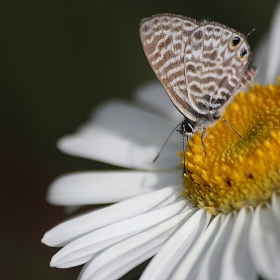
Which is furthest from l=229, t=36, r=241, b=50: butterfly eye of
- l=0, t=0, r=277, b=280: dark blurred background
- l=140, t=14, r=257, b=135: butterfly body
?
l=0, t=0, r=277, b=280: dark blurred background

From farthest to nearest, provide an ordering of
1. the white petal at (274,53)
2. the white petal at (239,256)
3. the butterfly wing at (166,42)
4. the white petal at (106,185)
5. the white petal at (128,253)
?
1. the white petal at (274,53)
2. the white petal at (106,185)
3. the butterfly wing at (166,42)
4. the white petal at (128,253)
5. the white petal at (239,256)

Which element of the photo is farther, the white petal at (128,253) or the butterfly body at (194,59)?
the butterfly body at (194,59)

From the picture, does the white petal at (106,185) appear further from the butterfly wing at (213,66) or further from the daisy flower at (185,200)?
the butterfly wing at (213,66)

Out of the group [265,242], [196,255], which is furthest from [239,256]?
[196,255]

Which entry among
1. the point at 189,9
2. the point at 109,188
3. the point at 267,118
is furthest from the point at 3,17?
the point at 267,118

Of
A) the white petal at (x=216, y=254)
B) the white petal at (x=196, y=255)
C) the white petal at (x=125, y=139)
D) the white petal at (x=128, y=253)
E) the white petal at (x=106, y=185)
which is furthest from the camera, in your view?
the white petal at (x=125, y=139)

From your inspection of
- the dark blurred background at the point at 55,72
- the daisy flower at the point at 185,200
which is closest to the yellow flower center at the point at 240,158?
the daisy flower at the point at 185,200

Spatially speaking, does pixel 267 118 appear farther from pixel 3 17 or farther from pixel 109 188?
Answer: pixel 3 17

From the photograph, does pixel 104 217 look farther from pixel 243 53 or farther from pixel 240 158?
pixel 243 53

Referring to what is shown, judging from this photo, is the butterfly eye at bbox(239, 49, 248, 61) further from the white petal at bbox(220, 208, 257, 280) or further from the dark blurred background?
the dark blurred background
